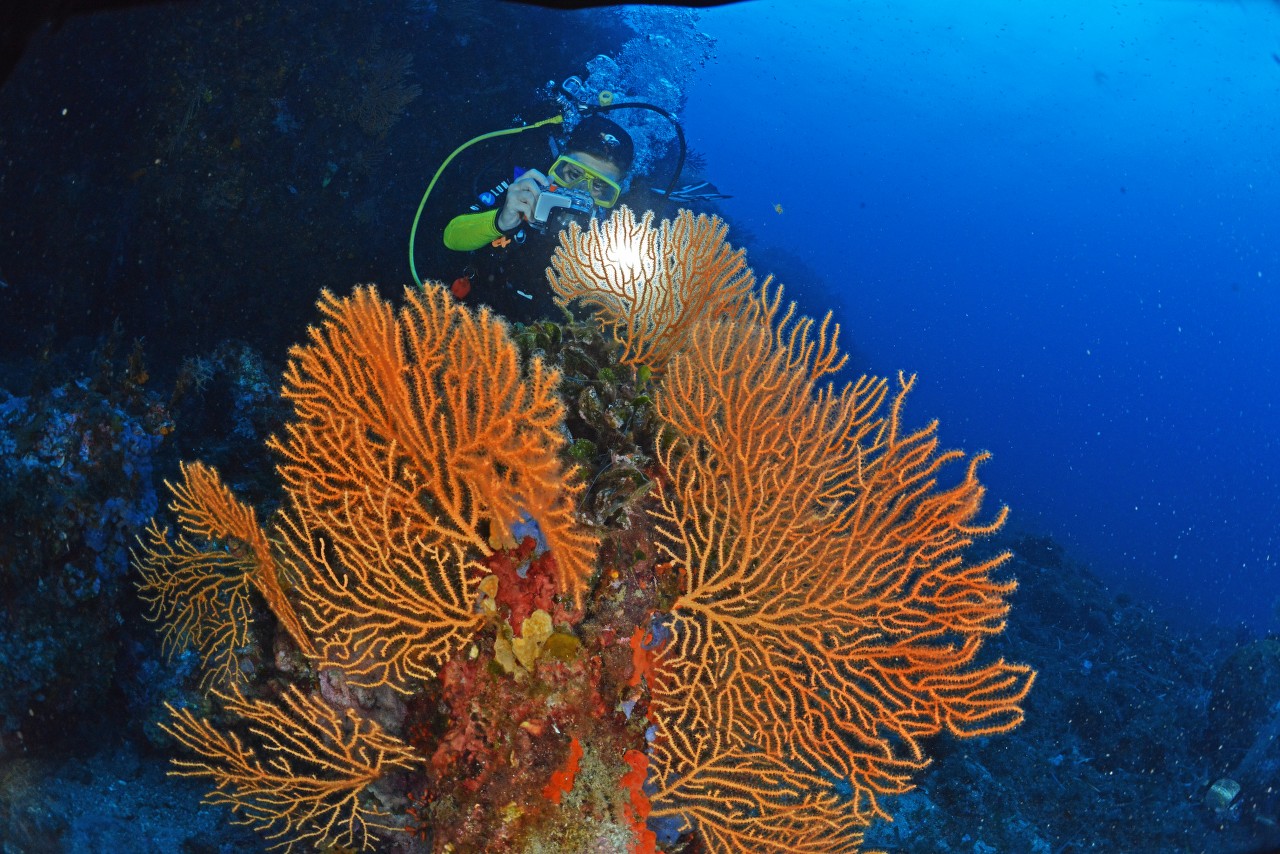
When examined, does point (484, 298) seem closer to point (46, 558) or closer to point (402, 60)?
point (402, 60)

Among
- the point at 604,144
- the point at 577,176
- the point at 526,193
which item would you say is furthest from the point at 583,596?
the point at 604,144

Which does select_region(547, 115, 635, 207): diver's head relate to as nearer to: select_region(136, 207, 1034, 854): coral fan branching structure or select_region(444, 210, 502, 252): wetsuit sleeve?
select_region(444, 210, 502, 252): wetsuit sleeve

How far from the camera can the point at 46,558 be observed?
4977 millimetres

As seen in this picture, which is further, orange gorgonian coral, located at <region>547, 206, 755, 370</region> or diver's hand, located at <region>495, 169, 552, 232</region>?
diver's hand, located at <region>495, 169, 552, 232</region>

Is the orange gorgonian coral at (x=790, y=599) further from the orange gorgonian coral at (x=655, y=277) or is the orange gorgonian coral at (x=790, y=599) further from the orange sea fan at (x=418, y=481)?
the orange gorgonian coral at (x=655, y=277)

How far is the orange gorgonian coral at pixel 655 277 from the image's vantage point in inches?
179

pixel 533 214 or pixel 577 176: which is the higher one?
pixel 577 176

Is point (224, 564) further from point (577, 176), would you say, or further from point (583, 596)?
point (577, 176)

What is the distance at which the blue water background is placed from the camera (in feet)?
125

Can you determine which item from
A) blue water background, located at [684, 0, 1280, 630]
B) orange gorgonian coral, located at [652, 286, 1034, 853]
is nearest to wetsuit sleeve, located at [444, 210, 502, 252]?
orange gorgonian coral, located at [652, 286, 1034, 853]

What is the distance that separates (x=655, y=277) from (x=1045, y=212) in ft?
189

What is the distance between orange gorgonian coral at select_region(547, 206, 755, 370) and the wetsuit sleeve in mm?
2790

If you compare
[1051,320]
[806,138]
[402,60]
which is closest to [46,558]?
[402,60]

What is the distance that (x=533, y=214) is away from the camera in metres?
6.68
